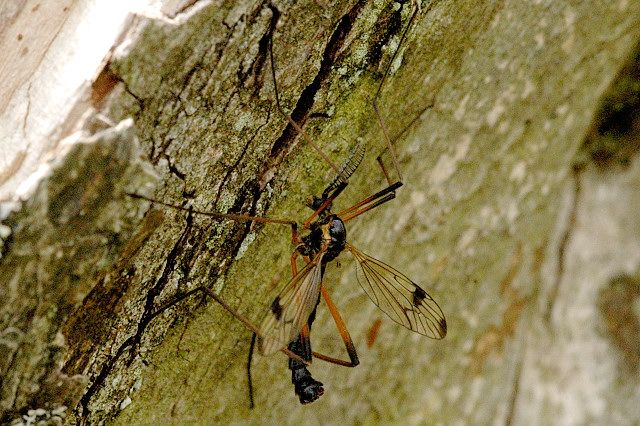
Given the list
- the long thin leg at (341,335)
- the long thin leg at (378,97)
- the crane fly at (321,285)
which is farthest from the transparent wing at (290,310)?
the long thin leg at (378,97)

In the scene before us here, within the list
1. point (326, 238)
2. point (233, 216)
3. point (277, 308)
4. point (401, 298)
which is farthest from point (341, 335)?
point (233, 216)

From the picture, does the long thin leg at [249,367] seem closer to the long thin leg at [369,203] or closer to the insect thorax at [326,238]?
the insect thorax at [326,238]

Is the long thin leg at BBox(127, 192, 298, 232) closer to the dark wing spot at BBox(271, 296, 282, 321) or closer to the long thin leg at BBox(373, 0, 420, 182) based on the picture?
the dark wing spot at BBox(271, 296, 282, 321)

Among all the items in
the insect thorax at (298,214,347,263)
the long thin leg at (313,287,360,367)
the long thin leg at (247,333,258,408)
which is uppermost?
the insect thorax at (298,214,347,263)

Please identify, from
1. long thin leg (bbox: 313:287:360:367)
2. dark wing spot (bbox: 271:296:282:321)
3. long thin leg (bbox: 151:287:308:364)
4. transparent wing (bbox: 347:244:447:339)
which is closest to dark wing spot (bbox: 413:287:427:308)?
transparent wing (bbox: 347:244:447:339)

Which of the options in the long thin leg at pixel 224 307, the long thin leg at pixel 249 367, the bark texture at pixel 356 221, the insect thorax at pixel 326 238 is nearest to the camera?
the bark texture at pixel 356 221

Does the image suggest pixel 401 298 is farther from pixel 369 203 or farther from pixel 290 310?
pixel 290 310

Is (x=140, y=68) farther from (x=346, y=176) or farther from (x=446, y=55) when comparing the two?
(x=446, y=55)

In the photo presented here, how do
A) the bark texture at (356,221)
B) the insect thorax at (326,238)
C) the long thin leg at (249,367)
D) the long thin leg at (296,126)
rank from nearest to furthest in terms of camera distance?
the bark texture at (356,221), the long thin leg at (296,126), the insect thorax at (326,238), the long thin leg at (249,367)
